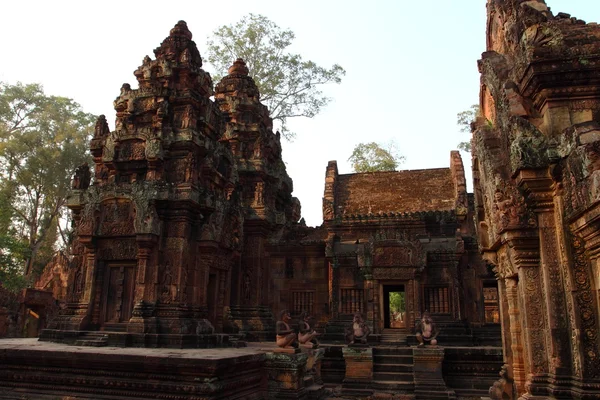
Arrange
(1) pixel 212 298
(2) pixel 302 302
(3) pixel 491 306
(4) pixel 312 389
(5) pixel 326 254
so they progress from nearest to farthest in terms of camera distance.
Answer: (4) pixel 312 389 < (1) pixel 212 298 < (5) pixel 326 254 < (2) pixel 302 302 < (3) pixel 491 306

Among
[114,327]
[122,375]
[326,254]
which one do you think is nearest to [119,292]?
[114,327]

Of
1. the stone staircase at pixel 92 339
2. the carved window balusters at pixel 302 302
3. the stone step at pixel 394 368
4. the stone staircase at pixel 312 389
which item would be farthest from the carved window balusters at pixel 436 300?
the stone staircase at pixel 92 339

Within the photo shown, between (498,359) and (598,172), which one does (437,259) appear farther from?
(598,172)

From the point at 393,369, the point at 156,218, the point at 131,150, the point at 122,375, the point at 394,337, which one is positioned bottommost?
the point at 393,369

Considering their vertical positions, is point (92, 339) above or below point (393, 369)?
above

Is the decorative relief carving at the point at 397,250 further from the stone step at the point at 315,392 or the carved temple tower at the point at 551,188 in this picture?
the carved temple tower at the point at 551,188

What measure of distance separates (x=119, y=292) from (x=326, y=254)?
8.33 metres

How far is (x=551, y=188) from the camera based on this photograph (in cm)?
487

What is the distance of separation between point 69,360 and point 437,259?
Answer: 12309 millimetres

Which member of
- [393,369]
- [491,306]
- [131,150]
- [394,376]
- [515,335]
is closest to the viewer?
[515,335]

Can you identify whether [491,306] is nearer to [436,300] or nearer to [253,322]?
[436,300]

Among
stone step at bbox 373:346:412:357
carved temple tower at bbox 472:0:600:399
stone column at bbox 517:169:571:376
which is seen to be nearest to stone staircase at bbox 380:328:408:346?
stone step at bbox 373:346:412:357

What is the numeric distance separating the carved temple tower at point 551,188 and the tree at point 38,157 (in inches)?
1108

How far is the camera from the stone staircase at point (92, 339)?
951cm
